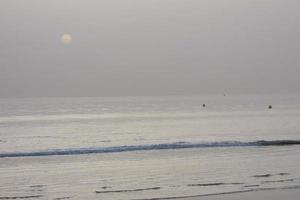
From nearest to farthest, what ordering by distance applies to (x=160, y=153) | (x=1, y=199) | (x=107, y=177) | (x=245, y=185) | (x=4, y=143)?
(x=1, y=199)
(x=245, y=185)
(x=107, y=177)
(x=160, y=153)
(x=4, y=143)

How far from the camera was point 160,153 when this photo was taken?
91.4 feet

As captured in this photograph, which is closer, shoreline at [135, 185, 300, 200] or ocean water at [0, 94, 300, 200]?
shoreline at [135, 185, 300, 200]

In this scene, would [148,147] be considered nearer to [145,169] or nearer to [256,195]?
[145,169]

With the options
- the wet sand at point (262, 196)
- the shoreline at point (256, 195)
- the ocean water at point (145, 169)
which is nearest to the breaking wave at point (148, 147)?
the ocean water at point (145, 169)

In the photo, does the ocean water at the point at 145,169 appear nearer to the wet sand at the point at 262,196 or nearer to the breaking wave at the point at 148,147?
the breaking wave at the point at 148,147

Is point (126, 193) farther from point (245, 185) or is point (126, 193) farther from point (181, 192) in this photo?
point (245, 185)

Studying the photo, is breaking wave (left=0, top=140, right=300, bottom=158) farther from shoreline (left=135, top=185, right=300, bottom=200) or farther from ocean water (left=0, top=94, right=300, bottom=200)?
shoreline (left=135, top=185, right=300, bottom=200)

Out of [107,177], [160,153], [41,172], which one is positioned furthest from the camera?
[160,153]

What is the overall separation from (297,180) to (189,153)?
10.9 metres

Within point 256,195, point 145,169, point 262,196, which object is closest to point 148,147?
point 145,169

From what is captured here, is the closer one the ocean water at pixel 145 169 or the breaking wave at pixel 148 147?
the ocean water at pixel 145 169

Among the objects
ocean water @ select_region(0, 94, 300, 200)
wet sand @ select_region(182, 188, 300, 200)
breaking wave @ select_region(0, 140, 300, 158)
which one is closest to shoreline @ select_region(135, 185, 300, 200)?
wet sand @ select_region(182, 188, 300, 200)

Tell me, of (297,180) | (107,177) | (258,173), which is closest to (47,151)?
(107,177)

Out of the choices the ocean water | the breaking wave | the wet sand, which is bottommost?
the wet sand
